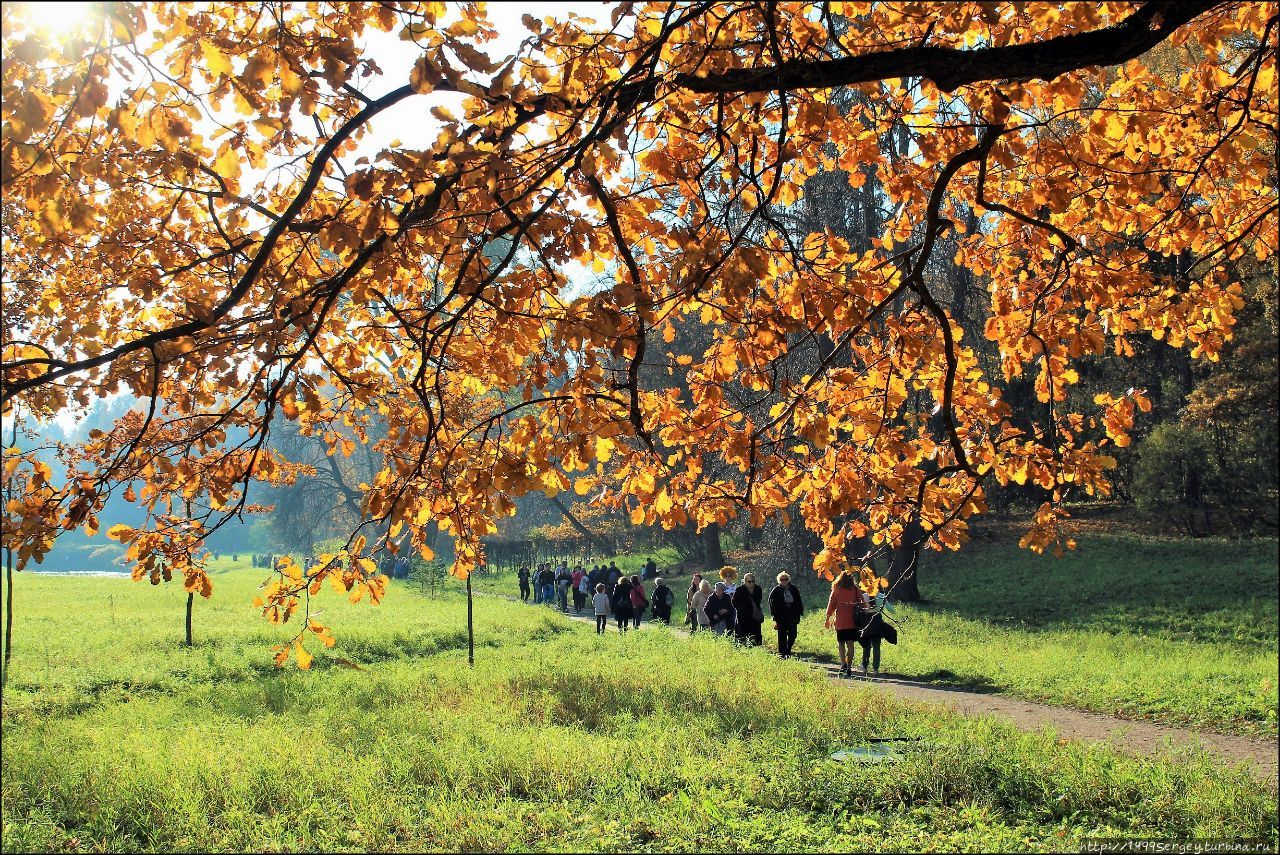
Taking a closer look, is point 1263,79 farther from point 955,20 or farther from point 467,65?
point 467,65

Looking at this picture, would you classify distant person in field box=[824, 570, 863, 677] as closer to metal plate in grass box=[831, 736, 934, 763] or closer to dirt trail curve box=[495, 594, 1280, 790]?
dirt trail curve box=[495, 594, 1280, 790]

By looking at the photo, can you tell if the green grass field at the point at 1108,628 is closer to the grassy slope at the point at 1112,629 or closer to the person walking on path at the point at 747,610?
the grassy slope at the point at 1112,629

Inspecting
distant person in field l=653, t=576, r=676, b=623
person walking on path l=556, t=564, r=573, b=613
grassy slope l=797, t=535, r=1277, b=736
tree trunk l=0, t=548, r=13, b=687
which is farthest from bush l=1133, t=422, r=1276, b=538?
tree trunk l=0, t=548, r=13, b=687

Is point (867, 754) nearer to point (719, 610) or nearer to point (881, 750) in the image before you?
point (881, 750)

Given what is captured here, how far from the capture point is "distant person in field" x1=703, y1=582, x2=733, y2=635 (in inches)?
637

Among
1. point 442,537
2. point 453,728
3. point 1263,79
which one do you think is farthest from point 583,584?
point 442,537

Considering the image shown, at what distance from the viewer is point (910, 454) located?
4.91 meters

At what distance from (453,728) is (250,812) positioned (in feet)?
7.45

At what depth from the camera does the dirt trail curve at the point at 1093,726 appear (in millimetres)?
7758

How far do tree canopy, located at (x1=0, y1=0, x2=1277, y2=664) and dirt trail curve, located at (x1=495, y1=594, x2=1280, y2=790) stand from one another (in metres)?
3.71

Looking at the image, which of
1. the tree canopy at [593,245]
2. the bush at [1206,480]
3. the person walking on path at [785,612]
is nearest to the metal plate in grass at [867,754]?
the tree canopy at [593,245]

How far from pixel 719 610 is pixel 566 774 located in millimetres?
10534

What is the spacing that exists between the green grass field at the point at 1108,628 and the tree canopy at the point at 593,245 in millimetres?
6252

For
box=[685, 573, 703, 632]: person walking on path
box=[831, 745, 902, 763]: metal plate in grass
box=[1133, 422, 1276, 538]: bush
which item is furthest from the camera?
box=[1133, 422, 1276, 538]: bush
